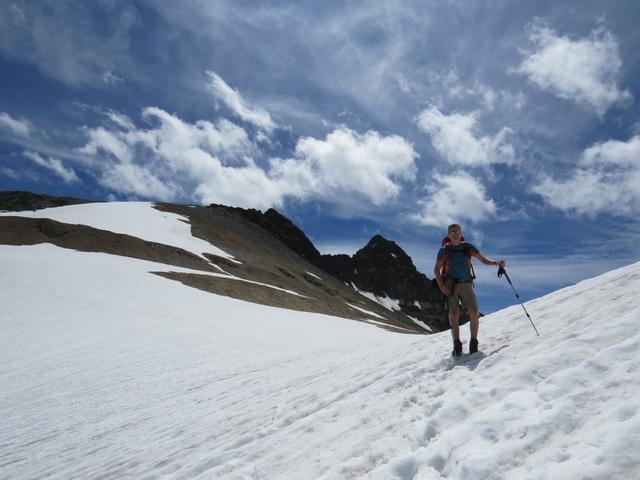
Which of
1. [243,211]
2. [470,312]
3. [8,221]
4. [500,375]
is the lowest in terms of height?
Result: [500,375]

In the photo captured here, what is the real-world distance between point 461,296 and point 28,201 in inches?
5144

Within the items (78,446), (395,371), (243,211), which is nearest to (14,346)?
(78,446)

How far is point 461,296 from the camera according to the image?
27.1 feet

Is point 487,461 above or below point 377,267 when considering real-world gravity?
below

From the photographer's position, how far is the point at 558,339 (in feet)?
22.6

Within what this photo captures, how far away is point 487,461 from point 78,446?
9.62 m

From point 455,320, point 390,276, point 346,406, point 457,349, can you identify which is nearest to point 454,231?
point 455,320

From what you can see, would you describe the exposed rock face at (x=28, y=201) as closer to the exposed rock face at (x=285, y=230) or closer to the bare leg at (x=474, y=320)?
the exposed rock face at (x=285, y=230)

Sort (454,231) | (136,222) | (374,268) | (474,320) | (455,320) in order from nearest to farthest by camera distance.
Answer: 1. (455,320)
2. (474,320)
3. (454,231)
4. (136,222)
5. (374,268)

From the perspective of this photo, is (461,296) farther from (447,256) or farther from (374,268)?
(374,268)

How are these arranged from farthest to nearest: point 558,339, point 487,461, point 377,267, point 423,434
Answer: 1. point 377,267
2. point 558,339
3. point 423,434
4. point 487,461

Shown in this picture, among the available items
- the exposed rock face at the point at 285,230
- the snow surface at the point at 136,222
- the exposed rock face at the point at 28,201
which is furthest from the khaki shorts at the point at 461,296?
the exposed rock face at the point at 285,230

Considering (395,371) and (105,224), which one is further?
(105,224)

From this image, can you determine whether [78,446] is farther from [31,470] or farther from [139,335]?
[139,335]
